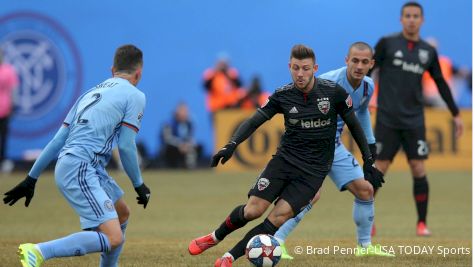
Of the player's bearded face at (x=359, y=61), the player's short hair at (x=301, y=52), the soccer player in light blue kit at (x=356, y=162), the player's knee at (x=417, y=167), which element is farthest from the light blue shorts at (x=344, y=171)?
the player's knee at (x=417, y=167)

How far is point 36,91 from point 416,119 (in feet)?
43.5

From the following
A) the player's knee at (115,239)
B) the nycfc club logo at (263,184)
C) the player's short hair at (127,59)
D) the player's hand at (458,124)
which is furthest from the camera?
the player's hand at (458,124)

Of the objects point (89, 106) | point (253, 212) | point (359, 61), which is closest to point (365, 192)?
point (359, 61)

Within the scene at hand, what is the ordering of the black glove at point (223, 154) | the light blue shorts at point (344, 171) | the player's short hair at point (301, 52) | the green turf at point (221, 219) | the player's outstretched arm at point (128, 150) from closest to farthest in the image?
the player's outstretched arm at point (128, 150) → the black glove at point (223, 154) → the player's short hair at point (301, 52) → the green turf at point (221, 219) → the light blue shorts at point (344, 171)

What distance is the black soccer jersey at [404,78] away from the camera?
1153 cm

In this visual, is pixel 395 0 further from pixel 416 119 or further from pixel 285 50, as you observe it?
pixel 416 119

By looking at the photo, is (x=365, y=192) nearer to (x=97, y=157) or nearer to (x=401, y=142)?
(x=401, y=142)

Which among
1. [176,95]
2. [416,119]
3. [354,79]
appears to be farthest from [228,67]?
[354,79]

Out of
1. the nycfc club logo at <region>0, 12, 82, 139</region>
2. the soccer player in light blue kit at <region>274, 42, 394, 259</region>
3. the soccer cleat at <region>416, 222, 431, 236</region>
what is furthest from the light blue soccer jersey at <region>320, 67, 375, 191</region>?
the nycfc club logo at <region>0, 12, 82, 139</region>

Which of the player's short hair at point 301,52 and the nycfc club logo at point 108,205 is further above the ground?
the player's short hair at point 301,52

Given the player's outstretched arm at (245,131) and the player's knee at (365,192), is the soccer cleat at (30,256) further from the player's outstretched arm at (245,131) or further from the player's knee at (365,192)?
the player's knee at (365,192)

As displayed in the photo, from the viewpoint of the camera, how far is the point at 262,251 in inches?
307

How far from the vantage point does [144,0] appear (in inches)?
939

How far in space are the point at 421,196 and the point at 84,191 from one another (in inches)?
213
